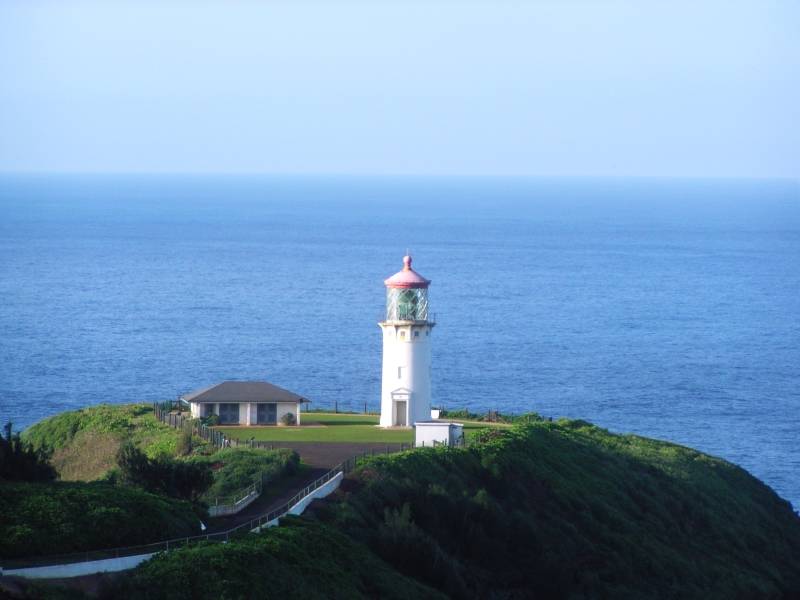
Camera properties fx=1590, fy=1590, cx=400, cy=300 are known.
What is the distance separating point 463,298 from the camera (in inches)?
4513

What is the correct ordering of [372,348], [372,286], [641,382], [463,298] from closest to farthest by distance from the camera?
[641,382] < [372,348] < [463,298] < [372,286]

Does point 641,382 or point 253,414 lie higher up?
point 253,414

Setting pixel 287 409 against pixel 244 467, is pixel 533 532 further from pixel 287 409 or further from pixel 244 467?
pixel 287 409

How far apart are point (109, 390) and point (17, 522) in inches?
1849

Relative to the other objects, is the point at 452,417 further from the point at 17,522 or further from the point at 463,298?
the point at 463,298

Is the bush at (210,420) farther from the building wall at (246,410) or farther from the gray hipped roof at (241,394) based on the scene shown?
the gray hipped roof at (241,394)

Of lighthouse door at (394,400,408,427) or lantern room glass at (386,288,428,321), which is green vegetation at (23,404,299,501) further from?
lantern room glass at (386,288,428,321)

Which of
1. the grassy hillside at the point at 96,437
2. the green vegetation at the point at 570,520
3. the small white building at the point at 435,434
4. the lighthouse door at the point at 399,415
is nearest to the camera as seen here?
the green vegetation at the point at 570,520

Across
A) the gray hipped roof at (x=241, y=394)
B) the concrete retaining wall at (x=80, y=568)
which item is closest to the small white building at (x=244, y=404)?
the gray hipped roof at (x=241, y=394)

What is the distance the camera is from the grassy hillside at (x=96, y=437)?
1532 inches

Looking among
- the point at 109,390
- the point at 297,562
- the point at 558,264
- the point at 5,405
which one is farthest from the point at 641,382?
the point at 558,264

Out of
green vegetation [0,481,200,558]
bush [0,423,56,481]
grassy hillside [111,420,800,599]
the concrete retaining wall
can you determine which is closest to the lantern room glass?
grassy hillside [111,420,800,599]

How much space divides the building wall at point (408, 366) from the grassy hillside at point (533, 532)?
343 cm

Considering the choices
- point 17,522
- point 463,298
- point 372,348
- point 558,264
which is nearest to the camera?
point 17,522
